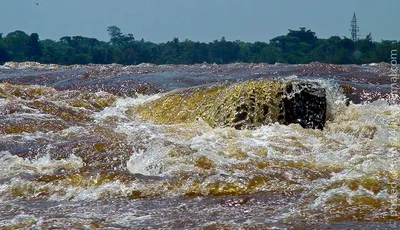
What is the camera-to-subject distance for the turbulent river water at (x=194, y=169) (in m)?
5.86

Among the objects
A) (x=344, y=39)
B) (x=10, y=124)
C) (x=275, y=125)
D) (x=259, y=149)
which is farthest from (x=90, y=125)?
(x=344, y=39)

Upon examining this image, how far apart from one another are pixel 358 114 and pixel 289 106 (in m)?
1.51

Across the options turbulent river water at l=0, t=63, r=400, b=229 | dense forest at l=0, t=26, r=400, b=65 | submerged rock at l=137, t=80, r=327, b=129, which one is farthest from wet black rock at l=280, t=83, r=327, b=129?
dense forest at l=0, t=26, r=400, b=65

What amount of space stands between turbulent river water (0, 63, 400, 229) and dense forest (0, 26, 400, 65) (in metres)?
35.3

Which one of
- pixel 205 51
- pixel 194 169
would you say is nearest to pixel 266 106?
pixel 194 169

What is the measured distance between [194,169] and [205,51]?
63422 mm

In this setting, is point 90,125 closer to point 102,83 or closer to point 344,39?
point 102,83

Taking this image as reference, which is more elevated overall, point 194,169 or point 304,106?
point 304,106

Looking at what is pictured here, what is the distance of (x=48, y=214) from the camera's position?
6078 mm

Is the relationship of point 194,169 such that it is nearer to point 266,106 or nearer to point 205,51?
point 266,106

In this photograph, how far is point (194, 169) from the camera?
759 centimetres

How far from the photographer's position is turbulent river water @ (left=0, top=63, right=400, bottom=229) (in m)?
5.86

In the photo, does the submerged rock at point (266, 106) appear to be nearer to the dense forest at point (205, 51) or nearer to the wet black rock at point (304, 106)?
the wet black rock at point (304, 106)

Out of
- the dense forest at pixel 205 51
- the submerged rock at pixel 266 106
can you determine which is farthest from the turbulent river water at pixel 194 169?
the dense forest at pixel 205 51
